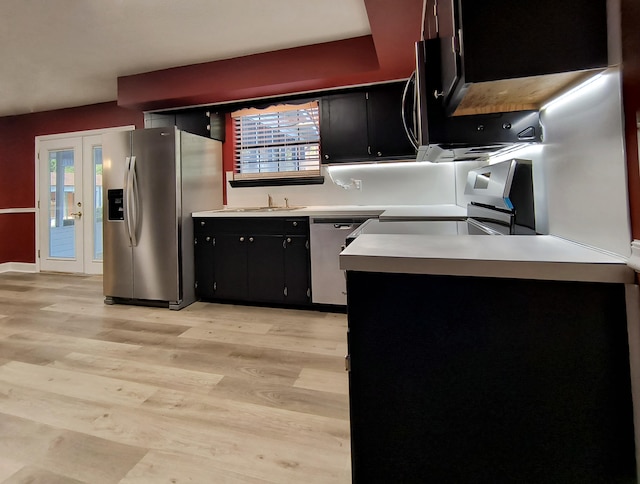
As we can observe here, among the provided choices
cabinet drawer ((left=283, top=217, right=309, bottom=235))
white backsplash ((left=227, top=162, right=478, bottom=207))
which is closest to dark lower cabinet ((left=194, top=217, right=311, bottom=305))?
cabinet drawer ((left=283, top=217, right=309, bottom=235))

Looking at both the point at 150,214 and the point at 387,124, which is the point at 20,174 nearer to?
the point at 150,214

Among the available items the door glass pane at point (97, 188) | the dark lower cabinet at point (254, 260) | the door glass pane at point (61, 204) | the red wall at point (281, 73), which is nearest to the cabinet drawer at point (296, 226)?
the dark lower cabinet at point (254, 260)

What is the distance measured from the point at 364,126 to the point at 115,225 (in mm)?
2699

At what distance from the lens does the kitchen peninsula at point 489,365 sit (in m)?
0.74

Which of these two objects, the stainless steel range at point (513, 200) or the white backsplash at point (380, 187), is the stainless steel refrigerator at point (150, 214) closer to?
the white backsplash at point (380, 187)

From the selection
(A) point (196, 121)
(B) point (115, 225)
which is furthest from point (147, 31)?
(B) point (115, 225)

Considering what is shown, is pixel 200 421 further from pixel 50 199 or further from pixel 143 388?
pixel 50 199

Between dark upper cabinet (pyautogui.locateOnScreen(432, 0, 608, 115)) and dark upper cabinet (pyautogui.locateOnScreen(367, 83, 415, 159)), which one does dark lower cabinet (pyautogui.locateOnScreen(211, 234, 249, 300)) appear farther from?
dark upper cabinet (pyautogui.locateOnScreen(432, 0, 608, 115))

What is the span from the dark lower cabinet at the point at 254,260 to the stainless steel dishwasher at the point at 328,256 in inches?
3.1

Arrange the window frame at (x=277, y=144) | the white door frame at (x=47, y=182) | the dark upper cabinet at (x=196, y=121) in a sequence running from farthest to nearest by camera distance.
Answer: the white door frame at (x=47, y=182) < the dark upper cabinet at (x=196, y=121) < the window frame at (x=277, y=144)

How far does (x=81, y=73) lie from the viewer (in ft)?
12.1

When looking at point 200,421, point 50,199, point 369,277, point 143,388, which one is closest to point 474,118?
point 369,277

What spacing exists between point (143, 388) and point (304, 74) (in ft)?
9.23

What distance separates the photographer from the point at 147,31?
2816mm
